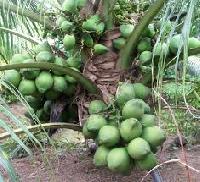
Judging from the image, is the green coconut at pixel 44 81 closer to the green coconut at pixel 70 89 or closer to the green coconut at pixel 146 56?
the green coconut at pixel 70 89

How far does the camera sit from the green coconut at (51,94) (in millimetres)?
2127

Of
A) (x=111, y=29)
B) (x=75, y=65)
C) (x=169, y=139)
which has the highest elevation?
(x=111, y=29)

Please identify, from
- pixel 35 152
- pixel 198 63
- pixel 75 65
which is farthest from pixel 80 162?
pixel 198 63

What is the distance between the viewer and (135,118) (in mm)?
1811

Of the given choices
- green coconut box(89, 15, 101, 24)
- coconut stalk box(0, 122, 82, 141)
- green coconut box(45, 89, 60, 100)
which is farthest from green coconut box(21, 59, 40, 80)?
green coconut box(89, 15, 101, 24)

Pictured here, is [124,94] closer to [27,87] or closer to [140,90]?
[140,90]

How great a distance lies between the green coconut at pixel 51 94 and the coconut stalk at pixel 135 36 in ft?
1.00

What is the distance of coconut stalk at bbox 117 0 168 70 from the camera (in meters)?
1.72

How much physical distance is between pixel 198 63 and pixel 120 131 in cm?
148

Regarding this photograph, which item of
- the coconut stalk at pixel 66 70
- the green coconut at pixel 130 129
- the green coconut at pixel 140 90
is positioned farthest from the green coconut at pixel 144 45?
the green coconut at pixel 130 129

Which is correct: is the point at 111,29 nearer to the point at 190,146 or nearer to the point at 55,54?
the point at 55,54

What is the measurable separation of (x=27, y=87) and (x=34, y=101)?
289 mm

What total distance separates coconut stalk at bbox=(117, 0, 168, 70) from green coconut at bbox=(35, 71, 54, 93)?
32cm

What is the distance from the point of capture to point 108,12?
214 cm
